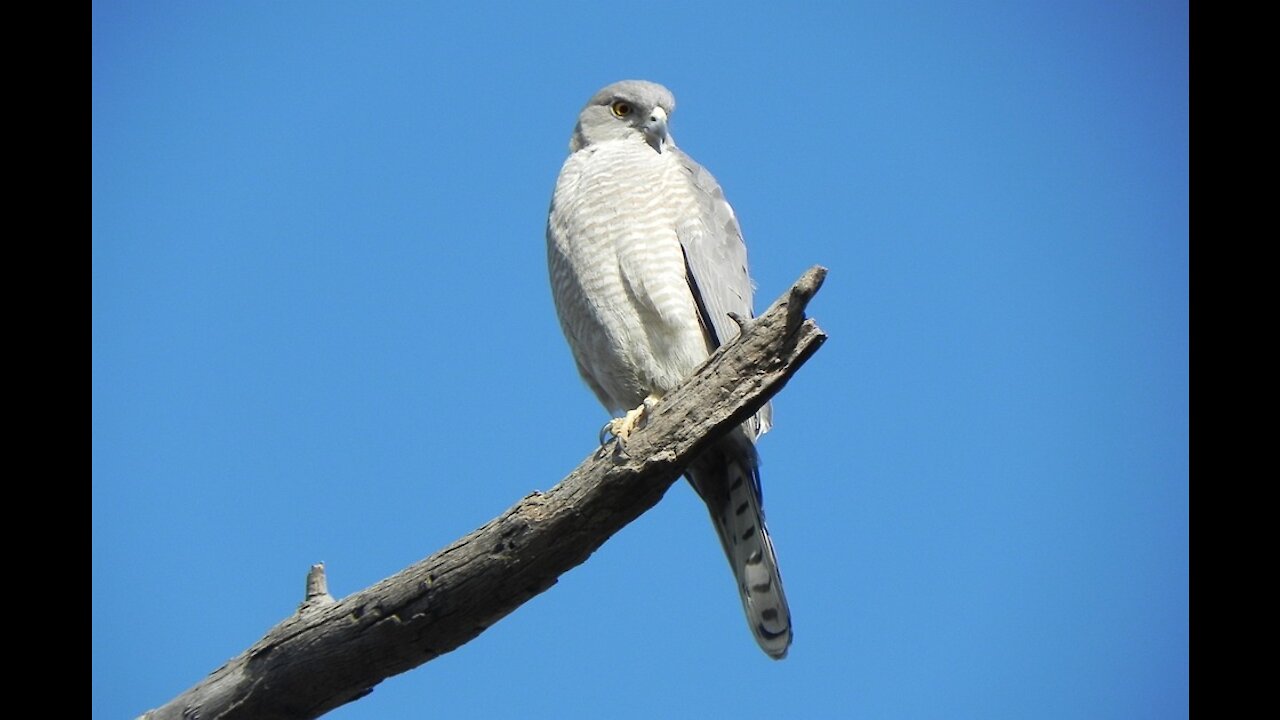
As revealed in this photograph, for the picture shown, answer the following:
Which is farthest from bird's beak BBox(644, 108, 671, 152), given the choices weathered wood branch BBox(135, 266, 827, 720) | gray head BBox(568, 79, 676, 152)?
weathered wood branch BBox(135, 266, 827, 720)

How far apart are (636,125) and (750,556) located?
2605 mm

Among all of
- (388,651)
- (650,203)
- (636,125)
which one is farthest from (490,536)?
(636,125)

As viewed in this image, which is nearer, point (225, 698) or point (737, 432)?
point (225, 698)

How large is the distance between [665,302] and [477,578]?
196 centimetres

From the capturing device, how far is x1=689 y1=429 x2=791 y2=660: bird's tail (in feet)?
17.7

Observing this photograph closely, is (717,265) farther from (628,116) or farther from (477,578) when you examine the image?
(477,578)

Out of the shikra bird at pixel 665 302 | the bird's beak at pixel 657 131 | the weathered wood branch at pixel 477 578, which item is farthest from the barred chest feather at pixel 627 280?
the weathered wood branch at pixel 477 578

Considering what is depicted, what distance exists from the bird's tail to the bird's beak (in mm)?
1863

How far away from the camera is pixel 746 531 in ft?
18.3

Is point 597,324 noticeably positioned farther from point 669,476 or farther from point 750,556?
point 669,476

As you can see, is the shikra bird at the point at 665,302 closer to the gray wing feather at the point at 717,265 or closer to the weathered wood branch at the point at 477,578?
the gray wing feather at the point at 717,265
